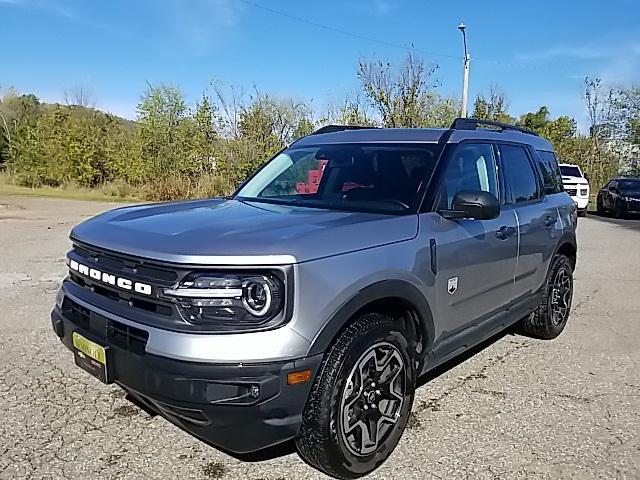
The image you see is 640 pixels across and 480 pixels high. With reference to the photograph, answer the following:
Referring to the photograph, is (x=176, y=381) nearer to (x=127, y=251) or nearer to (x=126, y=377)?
(x=126, y=377)

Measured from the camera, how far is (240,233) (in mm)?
2598

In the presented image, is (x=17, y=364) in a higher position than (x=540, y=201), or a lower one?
lower


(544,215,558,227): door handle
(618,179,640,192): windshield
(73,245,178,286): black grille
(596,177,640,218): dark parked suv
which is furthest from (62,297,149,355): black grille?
(618,179,640,192): windshield

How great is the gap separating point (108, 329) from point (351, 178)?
187 centimetres

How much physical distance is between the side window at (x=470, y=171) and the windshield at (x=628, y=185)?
18608 millimetres

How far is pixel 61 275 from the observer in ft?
24.7

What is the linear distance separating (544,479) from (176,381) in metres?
1.96

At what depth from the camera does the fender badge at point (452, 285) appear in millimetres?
3340

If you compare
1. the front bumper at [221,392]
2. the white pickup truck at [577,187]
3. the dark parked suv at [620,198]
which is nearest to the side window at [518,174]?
the front bumper at [221,392]

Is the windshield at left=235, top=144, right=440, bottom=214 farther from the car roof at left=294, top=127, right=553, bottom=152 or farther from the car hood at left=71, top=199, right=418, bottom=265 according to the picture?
the car hood at left=71, top=199, right=418, bottom=265

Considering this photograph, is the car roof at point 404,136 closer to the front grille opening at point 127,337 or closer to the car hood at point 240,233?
the car hood at point 240,233

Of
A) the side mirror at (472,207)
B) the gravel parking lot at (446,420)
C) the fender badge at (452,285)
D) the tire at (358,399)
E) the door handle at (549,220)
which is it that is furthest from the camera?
the door handle at (549,220)

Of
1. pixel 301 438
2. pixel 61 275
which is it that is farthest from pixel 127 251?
pixel 61 275

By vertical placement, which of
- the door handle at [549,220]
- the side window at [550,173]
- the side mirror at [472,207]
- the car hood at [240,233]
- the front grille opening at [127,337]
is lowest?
the front grille opening at [127,337]
